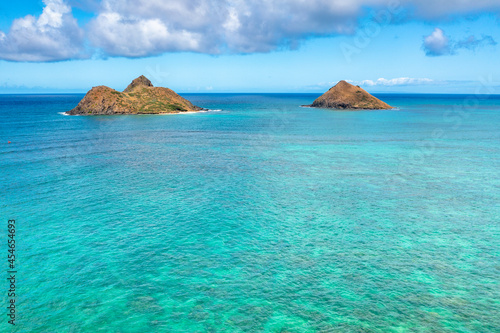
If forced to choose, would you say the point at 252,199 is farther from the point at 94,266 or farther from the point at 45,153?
the point at 45,153

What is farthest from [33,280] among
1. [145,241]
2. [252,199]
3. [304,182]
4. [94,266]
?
[304,182]

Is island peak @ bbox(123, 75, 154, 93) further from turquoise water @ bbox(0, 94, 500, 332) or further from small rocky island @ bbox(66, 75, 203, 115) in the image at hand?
turquoise water @ bbox(0, 94, 500, 332)

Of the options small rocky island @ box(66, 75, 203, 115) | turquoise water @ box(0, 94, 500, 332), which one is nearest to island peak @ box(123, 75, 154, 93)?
small rocky island @ box(66, 75, 203, 115)

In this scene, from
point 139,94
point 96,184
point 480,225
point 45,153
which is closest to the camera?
point 480,225

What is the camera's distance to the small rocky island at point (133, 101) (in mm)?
163750

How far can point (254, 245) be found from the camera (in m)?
28.8

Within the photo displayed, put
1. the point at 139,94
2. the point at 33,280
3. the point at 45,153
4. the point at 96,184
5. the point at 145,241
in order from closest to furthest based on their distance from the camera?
the point at 33,280, the point at 145,241, the point at 96,184, the point at 45,153, the point at 139,94

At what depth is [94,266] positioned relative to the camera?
2531cm

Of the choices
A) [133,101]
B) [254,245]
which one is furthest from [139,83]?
[254,245]

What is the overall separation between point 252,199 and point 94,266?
65.1ft

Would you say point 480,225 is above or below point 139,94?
below

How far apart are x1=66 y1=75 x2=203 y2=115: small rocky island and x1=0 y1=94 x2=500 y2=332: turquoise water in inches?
4353

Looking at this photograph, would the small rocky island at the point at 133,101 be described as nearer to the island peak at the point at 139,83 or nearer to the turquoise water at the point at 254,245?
the island peak at the point at 139,83

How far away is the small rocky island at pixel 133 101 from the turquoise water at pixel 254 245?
111 m
